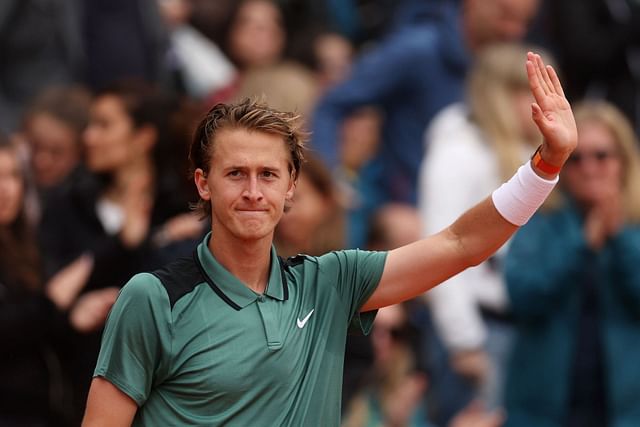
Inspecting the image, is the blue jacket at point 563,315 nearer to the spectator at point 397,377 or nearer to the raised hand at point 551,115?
the spectator at point 397,377

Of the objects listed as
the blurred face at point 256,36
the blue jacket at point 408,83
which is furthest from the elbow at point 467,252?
the blurred face at point 256,36

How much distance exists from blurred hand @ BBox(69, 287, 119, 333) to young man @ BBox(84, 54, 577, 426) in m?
2.72

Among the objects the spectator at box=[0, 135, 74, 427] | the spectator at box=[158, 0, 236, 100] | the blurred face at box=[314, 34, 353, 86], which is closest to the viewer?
the spectator at box=[0, 135, 74, 427]

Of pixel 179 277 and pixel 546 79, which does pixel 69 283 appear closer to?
pixel 179 277

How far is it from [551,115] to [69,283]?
372 centimetres

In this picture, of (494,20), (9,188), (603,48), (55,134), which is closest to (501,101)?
(494,20)

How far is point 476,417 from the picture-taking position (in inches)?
316

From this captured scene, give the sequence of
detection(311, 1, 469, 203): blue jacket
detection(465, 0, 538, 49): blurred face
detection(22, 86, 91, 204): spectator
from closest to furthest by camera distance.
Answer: detection(465, 0, 538, 49): blurred face < detection(22, 86, 91, 204): spectator < detection(311, 1, 469, 203): blue jacket

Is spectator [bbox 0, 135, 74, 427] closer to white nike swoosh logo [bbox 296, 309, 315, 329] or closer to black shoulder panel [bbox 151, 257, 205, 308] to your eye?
black shoulder panel [bbox 151, 257, 205, 308]

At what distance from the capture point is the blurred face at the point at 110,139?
314 inches

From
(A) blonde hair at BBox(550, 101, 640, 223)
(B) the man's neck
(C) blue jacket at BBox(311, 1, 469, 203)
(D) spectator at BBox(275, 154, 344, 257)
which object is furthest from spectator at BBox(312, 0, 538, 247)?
(B) the man's neck

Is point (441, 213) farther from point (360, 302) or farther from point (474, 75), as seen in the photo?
point (360, 302)

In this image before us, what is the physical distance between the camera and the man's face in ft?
13.9

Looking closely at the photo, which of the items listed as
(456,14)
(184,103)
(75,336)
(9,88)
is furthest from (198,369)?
(9,88)
